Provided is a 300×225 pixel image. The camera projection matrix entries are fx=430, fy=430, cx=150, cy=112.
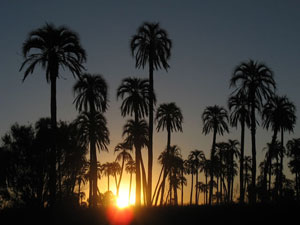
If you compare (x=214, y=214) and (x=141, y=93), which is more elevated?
(x=141, y=93)

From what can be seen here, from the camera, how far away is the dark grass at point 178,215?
25031mm

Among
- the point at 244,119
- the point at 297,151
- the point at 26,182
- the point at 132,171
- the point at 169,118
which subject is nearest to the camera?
the point at 26,182

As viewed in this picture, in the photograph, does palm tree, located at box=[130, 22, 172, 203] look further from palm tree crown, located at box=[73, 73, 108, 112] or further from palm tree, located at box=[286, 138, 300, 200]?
palm tree, located at box=[286, 138, 300, 200]

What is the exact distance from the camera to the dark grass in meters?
25.0

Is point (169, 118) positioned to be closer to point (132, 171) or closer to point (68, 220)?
point (68, 220)

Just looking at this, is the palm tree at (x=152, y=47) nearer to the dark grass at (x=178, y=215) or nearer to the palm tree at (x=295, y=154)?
the dark grass at (x=178, y=215)

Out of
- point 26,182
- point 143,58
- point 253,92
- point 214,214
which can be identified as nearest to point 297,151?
point 253,92

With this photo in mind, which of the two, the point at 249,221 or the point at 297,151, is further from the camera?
the point at 297,151

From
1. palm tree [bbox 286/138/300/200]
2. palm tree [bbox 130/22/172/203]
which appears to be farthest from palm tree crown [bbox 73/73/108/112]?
palm tree [bbox 286/138/300/200]

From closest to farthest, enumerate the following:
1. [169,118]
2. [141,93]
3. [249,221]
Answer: [249,221], [141,93], [169,118]

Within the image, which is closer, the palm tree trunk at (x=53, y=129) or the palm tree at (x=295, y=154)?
the palm tree trunk at (x=53, y=129)

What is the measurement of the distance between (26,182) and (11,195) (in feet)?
8.71

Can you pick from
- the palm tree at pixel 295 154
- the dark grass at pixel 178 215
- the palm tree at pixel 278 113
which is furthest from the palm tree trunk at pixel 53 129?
the palm tree at pixel 295 154

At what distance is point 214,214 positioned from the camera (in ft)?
85.7
